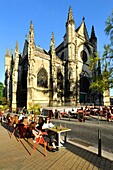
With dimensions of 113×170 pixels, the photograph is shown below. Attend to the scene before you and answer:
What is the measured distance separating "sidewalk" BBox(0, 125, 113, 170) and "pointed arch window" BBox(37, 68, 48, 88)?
87.8ft

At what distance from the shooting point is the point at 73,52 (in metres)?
38.2

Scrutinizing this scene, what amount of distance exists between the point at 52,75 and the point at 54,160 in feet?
95.0

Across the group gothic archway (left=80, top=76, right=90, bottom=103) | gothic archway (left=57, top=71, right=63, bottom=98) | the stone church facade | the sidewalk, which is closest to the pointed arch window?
the stone church facade

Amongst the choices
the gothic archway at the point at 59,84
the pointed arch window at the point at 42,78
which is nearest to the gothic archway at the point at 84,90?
the gothic archway at the point at 59,84

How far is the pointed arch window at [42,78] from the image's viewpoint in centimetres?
3362

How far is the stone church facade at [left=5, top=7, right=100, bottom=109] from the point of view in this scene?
3231 centimetres

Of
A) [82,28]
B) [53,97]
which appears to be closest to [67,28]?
[82,28]

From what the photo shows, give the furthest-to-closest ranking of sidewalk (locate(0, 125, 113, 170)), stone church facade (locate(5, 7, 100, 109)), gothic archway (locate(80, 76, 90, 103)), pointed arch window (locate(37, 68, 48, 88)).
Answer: gothic archway (locate(80, 76, 90, 103)) < pointed arch window (locate(37, 68, 48, 88)) < stone church facade (locate(5, 7, 100, 109)) < sidewalk (locate(0, 125, 113, 170))

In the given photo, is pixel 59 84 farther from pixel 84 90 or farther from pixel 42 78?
pixel 84 90

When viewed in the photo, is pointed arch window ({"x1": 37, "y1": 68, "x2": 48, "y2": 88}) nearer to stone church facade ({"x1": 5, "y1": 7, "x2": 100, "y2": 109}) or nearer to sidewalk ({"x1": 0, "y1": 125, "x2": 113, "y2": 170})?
stone church facade ({"x1": 5, "y1": 7, "x2": 100, "y2": 109})

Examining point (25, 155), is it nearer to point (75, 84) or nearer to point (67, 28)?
point (75, 84)

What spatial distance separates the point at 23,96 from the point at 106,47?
20.9 meters

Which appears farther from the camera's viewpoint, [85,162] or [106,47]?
[106,47]

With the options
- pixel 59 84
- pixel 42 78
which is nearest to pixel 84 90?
pixel 59 84
